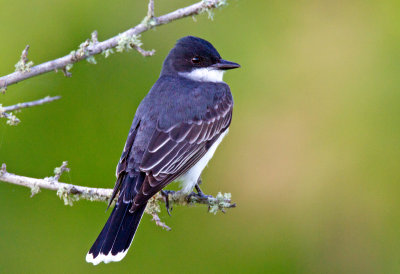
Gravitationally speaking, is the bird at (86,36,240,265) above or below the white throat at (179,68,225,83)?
below

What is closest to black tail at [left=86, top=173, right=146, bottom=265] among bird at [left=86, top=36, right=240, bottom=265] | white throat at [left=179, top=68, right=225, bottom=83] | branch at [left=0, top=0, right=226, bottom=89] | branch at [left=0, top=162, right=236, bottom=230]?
bird at [left=86, top=36, right=240, bottom=265]

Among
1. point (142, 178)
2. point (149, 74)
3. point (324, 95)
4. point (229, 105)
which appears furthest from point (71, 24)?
point (324, 95)

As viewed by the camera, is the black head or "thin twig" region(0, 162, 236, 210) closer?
"thin twig" region(0, 162, 236, 210)

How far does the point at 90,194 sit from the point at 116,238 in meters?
0.36

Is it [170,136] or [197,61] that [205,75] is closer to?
[197,61]

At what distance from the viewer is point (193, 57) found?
18.7 ft

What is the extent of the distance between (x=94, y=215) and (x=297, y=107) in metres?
2.36

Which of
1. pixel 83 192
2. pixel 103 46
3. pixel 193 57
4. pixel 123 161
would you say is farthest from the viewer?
pixel 193 57

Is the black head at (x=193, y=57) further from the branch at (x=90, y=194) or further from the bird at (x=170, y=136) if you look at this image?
the branch at (x=90, y=194)

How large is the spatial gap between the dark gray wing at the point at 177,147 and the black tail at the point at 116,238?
0.32ft

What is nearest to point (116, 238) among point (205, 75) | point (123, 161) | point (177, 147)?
point (123, 161)

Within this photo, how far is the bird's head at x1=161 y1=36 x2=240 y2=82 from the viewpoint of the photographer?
564 centimetres

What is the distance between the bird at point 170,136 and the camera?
15.0ft

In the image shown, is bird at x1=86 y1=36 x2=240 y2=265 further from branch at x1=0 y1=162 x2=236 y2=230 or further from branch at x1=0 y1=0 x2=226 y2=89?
branch at x1=0 y1=0 x2=226 y2=89
